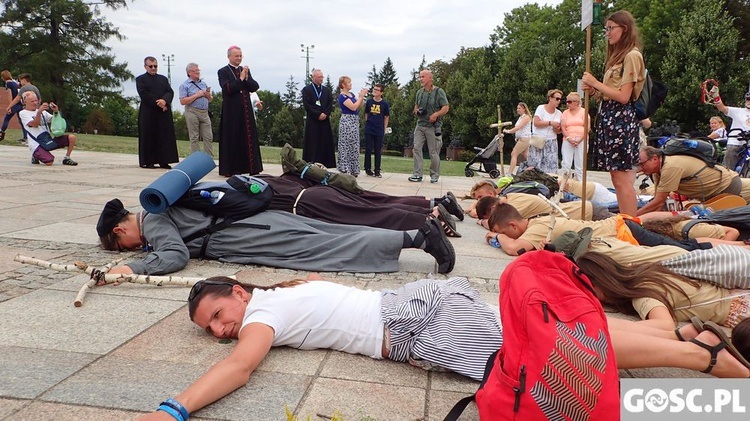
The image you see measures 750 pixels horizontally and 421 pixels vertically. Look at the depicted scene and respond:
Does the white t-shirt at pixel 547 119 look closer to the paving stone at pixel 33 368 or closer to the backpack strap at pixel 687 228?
the backpack strap at pixel 687 228

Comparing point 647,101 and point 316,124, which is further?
point 316,124

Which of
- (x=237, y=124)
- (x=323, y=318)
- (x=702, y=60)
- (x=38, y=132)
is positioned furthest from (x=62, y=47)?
(x=323, y=318)

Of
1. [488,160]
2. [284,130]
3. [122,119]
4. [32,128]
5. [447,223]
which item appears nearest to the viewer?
[447,223]

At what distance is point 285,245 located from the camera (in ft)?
13.0

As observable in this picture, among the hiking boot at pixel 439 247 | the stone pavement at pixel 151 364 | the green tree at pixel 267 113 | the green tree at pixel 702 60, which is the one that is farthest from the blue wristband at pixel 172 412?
the green tree at pixel 267 113

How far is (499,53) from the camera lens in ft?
126

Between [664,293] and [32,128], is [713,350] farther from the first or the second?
[32,128]

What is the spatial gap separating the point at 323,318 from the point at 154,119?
10066 mm

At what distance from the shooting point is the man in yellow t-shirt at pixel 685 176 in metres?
5.36

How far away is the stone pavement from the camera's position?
1.96 m

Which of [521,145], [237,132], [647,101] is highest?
[647,101]

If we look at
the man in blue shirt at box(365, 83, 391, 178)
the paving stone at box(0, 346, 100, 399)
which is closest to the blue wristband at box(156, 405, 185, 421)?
the paving stone at box(0, 346, 100, 399)

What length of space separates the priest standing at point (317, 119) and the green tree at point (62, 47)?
3137cm

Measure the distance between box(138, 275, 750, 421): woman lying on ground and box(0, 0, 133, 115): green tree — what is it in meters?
39.0
